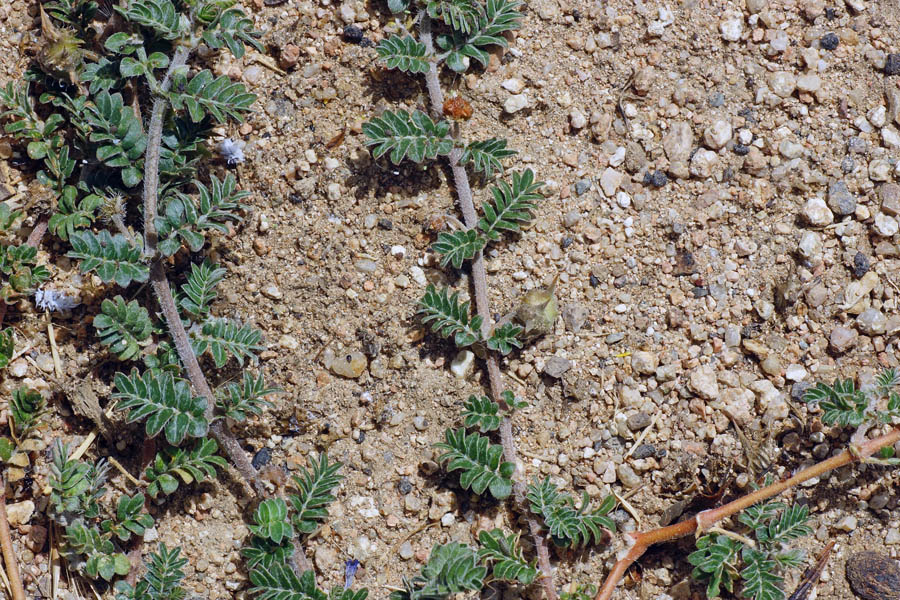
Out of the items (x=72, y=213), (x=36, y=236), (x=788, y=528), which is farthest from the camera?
(x=36, y=236)

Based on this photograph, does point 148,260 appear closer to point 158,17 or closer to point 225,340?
point 225,340

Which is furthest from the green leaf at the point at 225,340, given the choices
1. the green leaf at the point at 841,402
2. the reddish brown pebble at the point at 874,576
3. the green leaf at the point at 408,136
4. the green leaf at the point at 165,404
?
the reddish brown pebble at the point at 874,576

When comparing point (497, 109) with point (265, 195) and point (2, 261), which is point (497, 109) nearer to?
point (265, 195)

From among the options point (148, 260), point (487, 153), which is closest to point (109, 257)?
point (148, 260)

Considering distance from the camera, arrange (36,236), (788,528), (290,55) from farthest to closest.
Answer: (290,55), (36,236), (788,528)

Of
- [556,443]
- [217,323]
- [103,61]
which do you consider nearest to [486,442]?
[556,443]

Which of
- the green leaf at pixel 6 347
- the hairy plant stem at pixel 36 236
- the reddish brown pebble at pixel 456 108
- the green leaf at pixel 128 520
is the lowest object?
the green leaf at pixel 128 520

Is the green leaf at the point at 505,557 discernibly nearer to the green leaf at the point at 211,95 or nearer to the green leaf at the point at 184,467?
the green leaf at the point at 184,467
